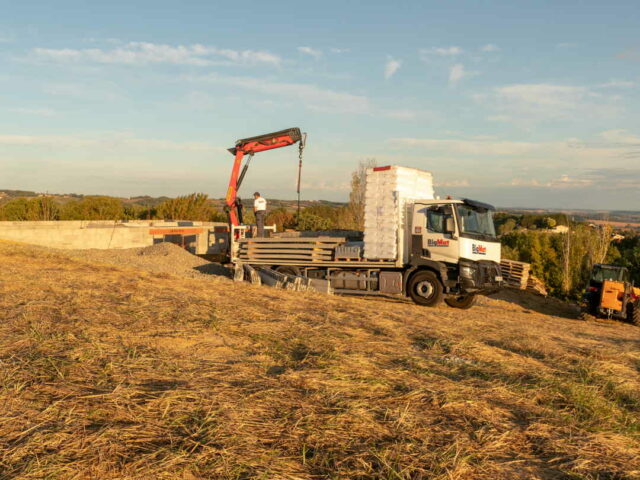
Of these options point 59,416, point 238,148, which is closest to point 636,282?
point 238,148

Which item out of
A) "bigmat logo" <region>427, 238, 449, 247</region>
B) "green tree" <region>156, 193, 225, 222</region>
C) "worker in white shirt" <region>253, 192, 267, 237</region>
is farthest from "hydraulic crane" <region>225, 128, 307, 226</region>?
"green tree" <region>156, 193, 225, 222</region>

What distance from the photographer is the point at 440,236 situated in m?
12.8

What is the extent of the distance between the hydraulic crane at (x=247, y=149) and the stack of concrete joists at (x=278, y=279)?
311 cm

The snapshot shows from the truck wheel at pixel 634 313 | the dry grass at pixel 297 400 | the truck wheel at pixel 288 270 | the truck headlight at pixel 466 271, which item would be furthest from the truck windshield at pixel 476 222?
the truck wheel at pixel 634 313

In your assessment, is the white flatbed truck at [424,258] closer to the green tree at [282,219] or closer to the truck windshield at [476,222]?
the truck windshield at [476,222]

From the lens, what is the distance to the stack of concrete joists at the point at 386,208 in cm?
1301

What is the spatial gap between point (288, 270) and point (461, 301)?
5.12m

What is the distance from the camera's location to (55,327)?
651cm

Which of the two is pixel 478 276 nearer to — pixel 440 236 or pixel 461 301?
pixel 440 236

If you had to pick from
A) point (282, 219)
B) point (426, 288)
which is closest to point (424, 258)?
point (426, 288)

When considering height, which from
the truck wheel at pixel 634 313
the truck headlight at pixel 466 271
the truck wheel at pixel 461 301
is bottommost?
the truck wheel at pixel 634 313

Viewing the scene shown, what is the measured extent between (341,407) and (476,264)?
9.40 metres

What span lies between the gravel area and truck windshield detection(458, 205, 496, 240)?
7567mm

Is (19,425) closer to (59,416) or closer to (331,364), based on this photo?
(59,416)
